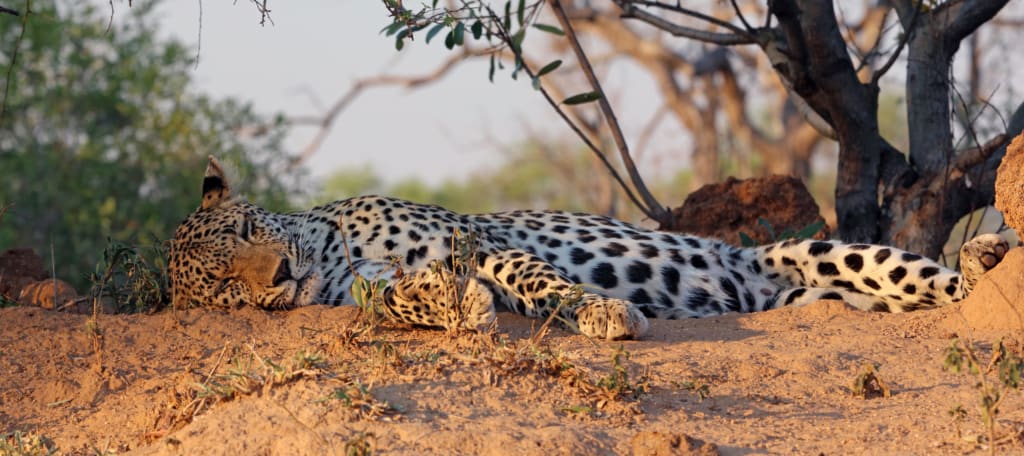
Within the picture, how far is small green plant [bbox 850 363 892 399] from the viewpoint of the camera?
388 cm

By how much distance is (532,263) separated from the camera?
542 cm

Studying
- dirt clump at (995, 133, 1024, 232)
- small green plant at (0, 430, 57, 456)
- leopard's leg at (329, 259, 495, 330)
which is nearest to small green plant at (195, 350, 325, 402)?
small green plant at (0, 430, 57, 456)

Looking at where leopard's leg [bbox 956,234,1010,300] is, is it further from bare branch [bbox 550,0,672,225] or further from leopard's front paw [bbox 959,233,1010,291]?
bare branch [bbox 550,0,672,225]

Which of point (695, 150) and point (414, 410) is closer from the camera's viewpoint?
point (414, 410)

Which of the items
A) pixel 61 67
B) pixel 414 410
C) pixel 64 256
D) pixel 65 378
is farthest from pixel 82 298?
pixel 61 67

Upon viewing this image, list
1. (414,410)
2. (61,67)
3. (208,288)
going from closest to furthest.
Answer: (414,410), (208,288), (61,67)

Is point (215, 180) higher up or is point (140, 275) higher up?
point (215, 180)

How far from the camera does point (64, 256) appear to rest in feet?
36.6

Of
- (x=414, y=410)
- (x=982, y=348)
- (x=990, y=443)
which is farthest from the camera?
(x=982, y=348)

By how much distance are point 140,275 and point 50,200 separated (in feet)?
21.3

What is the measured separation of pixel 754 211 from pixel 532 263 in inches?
89.9

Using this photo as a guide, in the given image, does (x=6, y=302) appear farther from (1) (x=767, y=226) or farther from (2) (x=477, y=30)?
(1) (x=767, y=226)

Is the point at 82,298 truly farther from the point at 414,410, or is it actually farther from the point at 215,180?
the point at 414,410

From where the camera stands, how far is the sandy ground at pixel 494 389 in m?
3.35
